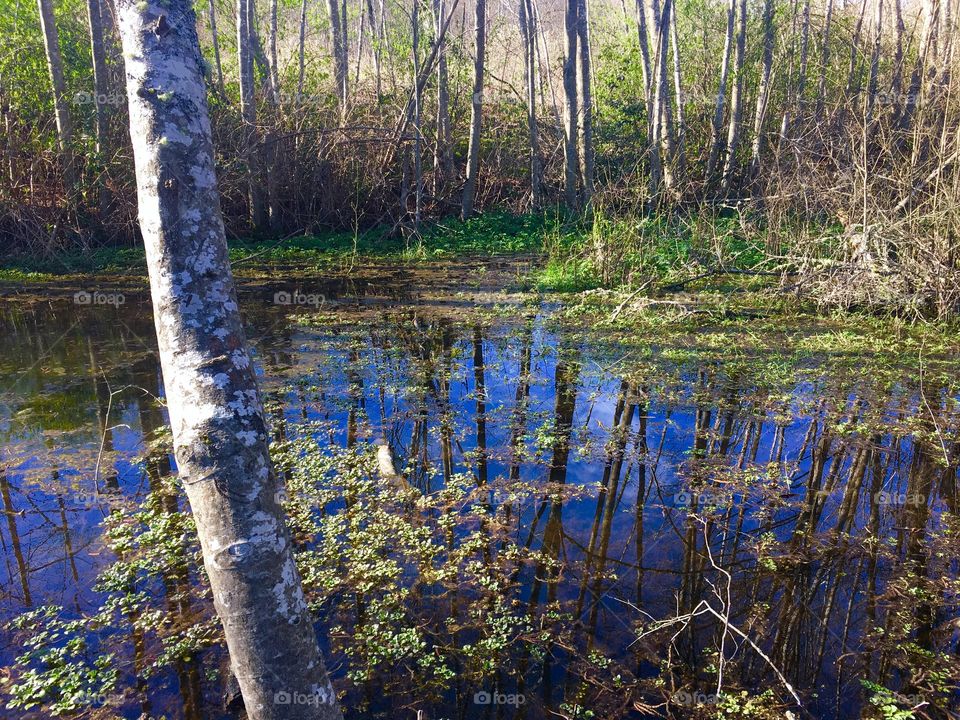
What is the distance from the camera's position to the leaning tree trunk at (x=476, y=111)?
488 inches

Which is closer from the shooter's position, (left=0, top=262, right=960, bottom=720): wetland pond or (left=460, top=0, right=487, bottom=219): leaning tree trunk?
(left=0, top=262, right=960, bottom=720): wetland pond

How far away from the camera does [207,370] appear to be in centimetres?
181

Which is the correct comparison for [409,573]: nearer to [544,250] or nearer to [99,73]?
[544,250]

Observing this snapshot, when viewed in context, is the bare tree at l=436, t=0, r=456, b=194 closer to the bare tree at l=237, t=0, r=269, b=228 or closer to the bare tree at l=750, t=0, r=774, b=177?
the bare tree at l=237, t=0, r=269, b=228

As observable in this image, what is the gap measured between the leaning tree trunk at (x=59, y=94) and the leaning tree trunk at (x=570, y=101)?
871 cm

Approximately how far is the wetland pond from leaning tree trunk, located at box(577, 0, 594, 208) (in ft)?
23.9

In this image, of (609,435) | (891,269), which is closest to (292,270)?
(609,435)

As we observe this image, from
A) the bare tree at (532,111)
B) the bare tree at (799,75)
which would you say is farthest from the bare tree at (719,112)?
the bare tree at (532,111)

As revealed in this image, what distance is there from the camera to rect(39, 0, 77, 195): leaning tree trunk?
451 inches

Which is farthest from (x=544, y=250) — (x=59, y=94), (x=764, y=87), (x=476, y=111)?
(x=59, y=94)

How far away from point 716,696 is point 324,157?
1184 cm

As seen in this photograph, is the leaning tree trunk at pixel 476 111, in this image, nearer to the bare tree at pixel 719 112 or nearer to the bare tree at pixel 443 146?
the bare tree at pixel 443 146

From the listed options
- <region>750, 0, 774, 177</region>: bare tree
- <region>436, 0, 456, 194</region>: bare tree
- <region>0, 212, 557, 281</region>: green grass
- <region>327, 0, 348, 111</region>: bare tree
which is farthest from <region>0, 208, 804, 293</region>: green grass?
<region>327, 0, 348, 111</region>: bare tree

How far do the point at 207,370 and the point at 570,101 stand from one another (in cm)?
1228
